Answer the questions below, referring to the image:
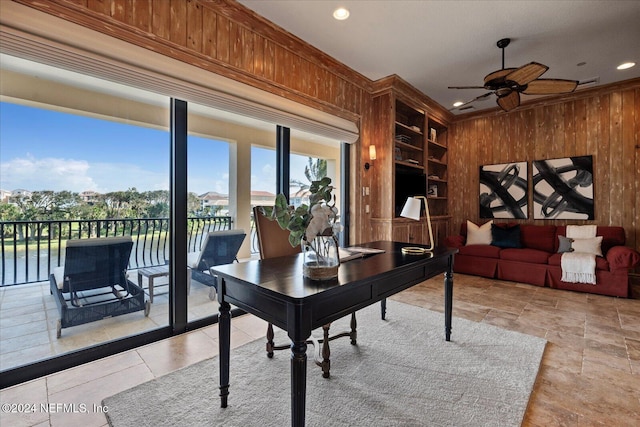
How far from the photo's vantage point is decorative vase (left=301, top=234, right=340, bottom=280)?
1.42m

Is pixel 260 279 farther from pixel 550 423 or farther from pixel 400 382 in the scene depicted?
pixel 550 423

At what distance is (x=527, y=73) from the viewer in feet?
8.92

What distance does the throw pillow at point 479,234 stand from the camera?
16.3ft

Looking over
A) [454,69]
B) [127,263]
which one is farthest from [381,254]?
[454,69]

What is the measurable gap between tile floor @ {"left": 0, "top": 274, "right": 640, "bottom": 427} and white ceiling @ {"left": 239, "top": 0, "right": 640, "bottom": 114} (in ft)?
9.51

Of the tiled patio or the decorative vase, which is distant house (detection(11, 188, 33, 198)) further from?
the decorative vase

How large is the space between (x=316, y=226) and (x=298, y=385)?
0.65 meters

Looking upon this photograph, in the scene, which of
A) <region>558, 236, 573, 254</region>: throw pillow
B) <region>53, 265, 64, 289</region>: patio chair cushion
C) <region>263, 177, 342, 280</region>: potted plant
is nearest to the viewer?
<region>263, 177, 342, 280</region>: potted plant

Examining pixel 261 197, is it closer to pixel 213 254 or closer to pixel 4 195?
pixel 213 254

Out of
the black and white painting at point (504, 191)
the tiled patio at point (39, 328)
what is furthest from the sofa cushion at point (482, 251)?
the tiled patio at point (39, 328)

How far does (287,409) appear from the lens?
1606 millimetres

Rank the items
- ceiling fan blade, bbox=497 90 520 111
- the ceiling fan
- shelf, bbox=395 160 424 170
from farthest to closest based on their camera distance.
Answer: shelf, bbox=395 160 424 170, ceiling fan blade, bbox=497 90 520 111, the ceiling fan

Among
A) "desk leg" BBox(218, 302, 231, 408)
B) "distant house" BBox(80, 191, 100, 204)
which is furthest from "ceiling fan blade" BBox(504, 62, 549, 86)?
"distant house" BBox(80, 191, 100, 204)

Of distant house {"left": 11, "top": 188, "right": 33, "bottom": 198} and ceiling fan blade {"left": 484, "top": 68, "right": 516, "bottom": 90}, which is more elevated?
ceiling fan blade {"left": 484, "top": 68, "right": 516, "bottom": 90}
